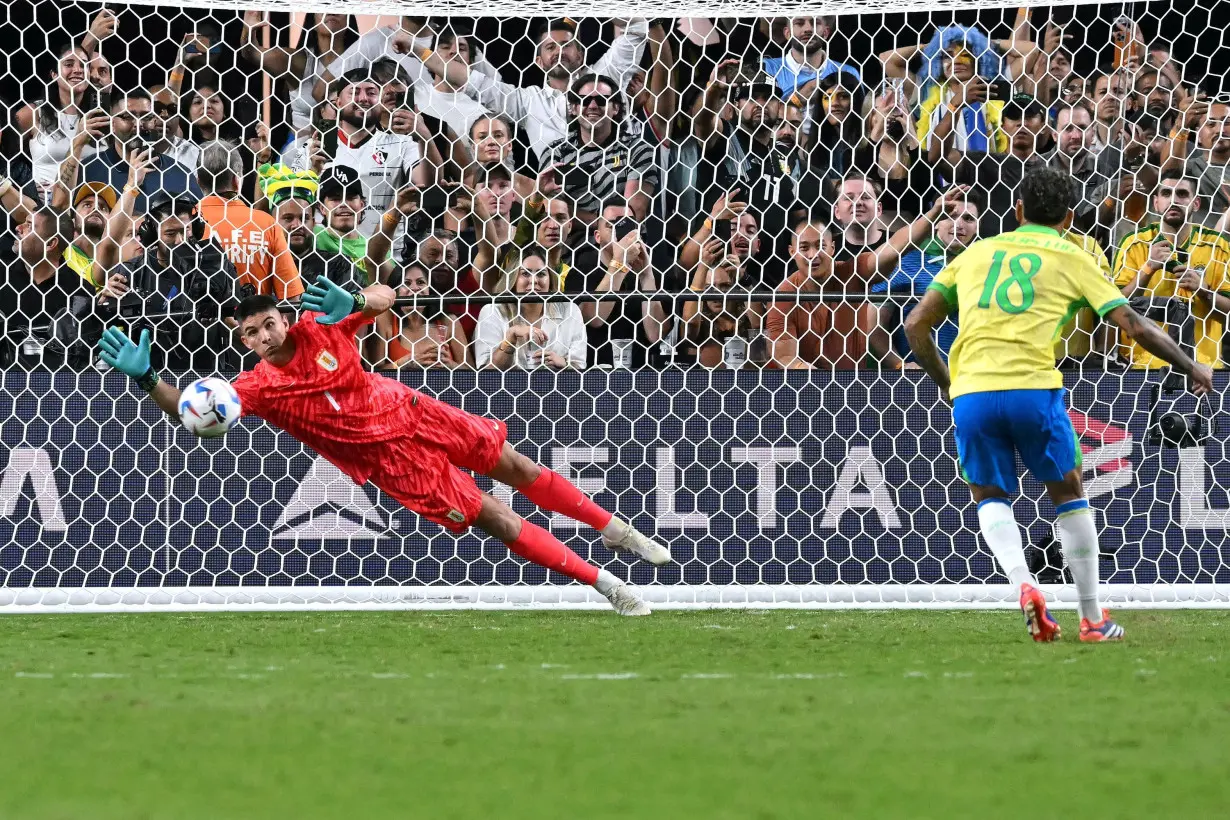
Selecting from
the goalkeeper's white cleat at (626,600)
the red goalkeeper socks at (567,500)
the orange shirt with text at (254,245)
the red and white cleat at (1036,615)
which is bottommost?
the goalkeeper's white cleat at (626,600)

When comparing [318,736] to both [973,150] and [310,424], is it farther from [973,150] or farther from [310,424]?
[973,150]

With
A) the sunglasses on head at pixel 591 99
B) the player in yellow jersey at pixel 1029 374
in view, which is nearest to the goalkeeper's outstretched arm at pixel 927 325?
the player in yellow jersey at pixel 1029 374

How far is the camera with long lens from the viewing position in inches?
254

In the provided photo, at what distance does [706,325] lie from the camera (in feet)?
22.2

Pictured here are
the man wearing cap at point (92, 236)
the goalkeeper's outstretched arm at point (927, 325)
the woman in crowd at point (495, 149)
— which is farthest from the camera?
A: the woman in crowd at point (495, 149)

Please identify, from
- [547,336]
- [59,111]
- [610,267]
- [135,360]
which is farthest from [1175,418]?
[59,111]

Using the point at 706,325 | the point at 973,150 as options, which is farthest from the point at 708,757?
the point at 973,150

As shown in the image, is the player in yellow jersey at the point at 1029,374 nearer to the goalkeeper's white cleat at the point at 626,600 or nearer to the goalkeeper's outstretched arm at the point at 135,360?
the goalkeeper's white cleat at the point at 626,600

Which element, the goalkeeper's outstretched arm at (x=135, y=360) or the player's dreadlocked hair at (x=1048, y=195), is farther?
the goalkeeper's outstretched arm at (x=135, y=360)

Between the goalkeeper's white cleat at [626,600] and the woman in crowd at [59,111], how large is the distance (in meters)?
3.44

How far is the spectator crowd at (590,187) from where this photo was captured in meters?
6.75

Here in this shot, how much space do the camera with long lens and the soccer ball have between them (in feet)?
12.4

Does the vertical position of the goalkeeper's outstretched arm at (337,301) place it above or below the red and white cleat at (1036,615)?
above

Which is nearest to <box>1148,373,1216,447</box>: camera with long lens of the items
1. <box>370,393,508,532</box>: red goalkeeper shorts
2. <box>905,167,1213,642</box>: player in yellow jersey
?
<box>905,167,1213,642</box>: player in yellow jersey
